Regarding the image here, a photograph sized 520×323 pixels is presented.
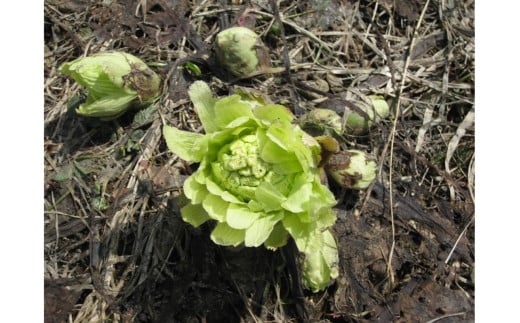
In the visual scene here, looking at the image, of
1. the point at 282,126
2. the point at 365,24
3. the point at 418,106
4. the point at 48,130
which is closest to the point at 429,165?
the point at 418,106

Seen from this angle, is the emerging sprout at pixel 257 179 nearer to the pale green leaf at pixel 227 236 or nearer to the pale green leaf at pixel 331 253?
the pale green leaf at pixel 227 236

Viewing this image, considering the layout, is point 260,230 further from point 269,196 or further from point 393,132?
point 393,132

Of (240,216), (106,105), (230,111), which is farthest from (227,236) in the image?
(106,105)

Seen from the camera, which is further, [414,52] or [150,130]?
[414,52]

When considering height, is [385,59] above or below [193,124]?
above

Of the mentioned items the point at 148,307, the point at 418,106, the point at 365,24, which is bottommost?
the point at 148,307

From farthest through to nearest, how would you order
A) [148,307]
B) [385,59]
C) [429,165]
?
1. [385,59]
2. [429,165]
3. [148,307]

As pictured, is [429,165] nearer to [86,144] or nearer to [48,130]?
[86,144]
